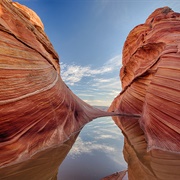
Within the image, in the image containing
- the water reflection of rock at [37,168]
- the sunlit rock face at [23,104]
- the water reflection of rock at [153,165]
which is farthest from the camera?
the sunlit rock face at [23,104]

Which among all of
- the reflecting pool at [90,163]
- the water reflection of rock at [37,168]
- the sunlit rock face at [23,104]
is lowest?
the reflecting pool at [90,163]

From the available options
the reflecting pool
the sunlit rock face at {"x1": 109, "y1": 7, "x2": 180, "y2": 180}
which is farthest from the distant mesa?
the reflecting pool

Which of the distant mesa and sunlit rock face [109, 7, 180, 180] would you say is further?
sunlit rock face [109, 7, 180, 180]

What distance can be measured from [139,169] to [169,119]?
2778 mm

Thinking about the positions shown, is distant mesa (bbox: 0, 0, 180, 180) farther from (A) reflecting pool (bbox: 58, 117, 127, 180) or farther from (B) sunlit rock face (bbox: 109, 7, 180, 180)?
(A) reflecting pool (bbox: 58, 117, 127, 180)

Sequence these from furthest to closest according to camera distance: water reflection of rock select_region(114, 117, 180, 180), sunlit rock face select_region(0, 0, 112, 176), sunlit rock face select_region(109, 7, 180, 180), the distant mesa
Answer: sunlit rock face select_region(0, 0, 112, 176) < sunlit rock face select_region(109, 7, 180, 180) < the distant mesa < water reflection of rock select_region(114, 117, 180, 180)

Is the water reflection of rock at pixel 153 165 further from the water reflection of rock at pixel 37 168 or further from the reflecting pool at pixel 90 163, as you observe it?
the water reflection of rock at pixel 37 168

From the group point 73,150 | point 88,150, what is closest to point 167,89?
point 88,150

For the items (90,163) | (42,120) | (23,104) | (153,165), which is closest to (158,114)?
(153,165)

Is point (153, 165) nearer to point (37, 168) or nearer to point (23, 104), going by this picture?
point (37, 168)

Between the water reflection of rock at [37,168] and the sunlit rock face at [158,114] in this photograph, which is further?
the sunlit rock face at [158,114]

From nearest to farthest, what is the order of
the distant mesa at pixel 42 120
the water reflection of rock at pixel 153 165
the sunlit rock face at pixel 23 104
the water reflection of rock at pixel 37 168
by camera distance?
the water reflection of rock at pixel 37 168, the water reflection of rock at pixel 153 165, the distant mesa at pixel 42 120, the sunlit rock face at pixel 23 104

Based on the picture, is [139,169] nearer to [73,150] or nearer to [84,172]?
[84,172]

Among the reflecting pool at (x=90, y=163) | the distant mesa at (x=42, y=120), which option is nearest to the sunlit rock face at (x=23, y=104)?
the distant mesa at (x=42, y=120)
